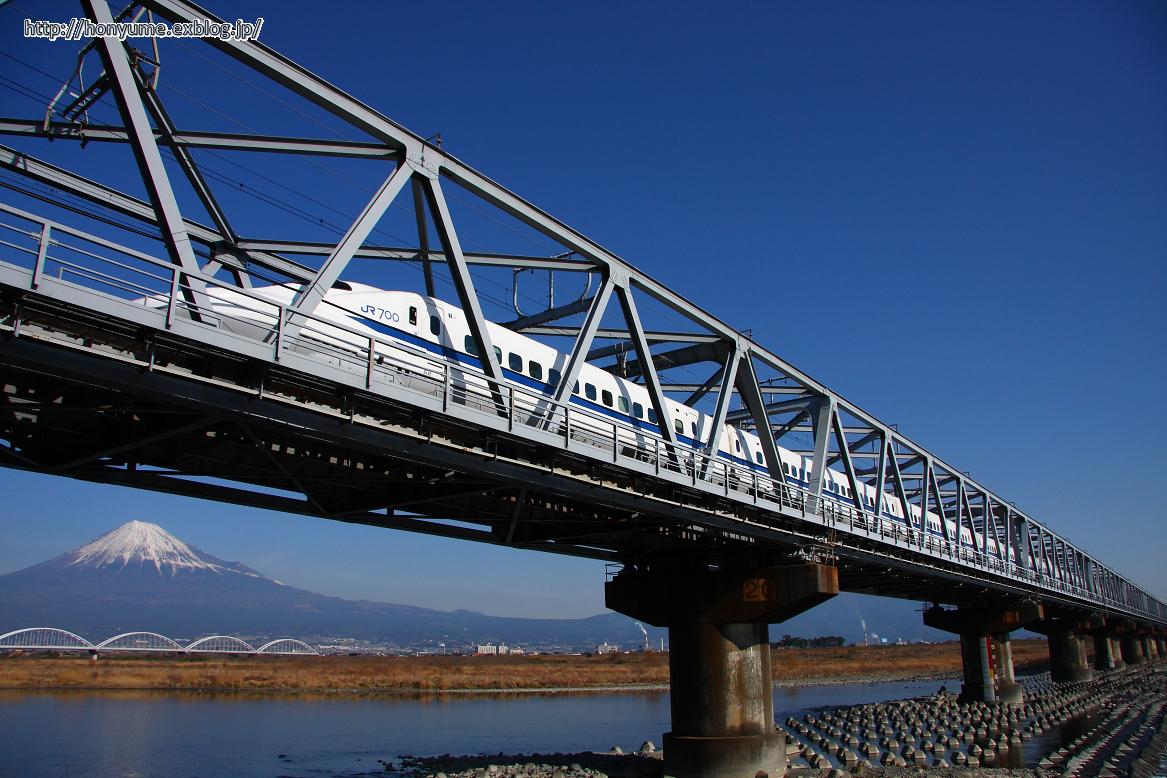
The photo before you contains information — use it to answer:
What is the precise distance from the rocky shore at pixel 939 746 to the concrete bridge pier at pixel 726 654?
6.78 feet

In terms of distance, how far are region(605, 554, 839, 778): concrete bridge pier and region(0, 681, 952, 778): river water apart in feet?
39.1

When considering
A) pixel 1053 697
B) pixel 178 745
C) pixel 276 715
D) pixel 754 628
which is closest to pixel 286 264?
pixel 754 628

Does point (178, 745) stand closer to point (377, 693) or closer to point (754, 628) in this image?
point (754, 628)

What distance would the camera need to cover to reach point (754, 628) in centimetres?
2997

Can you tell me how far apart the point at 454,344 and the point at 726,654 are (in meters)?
14.5

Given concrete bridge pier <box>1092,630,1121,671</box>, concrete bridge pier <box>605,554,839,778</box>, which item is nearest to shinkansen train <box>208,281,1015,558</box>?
concrete bridge pier <box>605,554,839,778</box>

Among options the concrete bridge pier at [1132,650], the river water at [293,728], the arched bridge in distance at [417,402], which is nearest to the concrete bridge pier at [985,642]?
the river water at [293,728]

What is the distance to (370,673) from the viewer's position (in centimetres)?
8775

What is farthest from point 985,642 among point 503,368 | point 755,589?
point 503,368

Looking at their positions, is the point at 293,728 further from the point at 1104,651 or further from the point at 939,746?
the point at 1104,651

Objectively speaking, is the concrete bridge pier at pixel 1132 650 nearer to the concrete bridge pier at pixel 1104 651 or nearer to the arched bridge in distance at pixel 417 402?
the concrete bridge pier at pixel 1104 651

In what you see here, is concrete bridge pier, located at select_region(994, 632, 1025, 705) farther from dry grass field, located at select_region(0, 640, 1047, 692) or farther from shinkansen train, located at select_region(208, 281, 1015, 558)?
dry grass field, located at select_region(0, 640, 1047, 692)

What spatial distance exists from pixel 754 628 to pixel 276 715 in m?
37.9

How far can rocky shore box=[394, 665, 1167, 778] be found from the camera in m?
29.5
